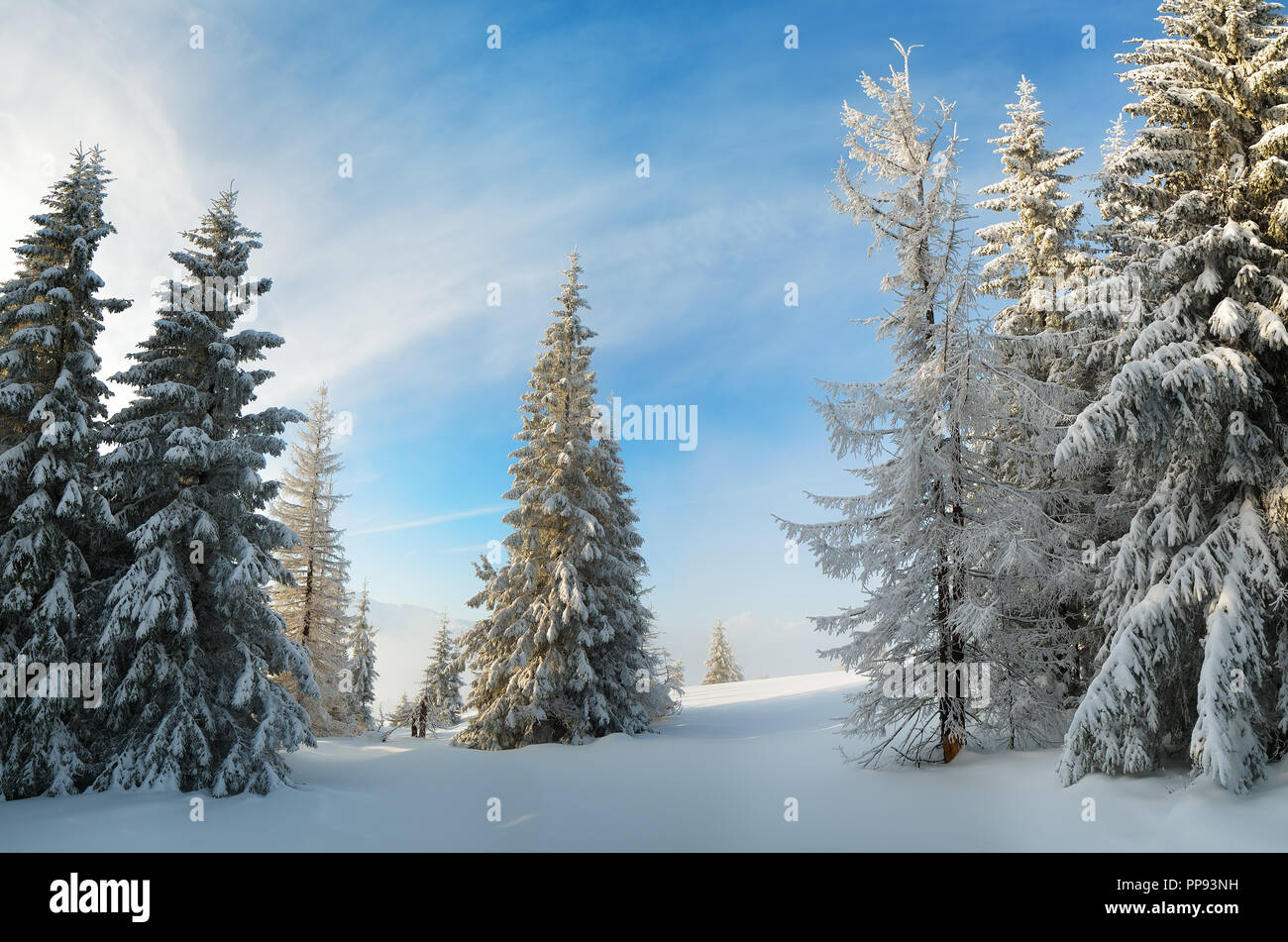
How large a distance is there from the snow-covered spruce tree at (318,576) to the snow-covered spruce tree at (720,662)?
28.5 metres

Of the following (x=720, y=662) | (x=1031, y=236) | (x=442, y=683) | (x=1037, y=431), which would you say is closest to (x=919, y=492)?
(x=1037, y=431)

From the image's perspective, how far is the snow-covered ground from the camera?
8156mm

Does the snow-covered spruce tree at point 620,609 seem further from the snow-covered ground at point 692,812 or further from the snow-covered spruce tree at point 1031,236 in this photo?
the snow-covered spruce tree at point 1031,236

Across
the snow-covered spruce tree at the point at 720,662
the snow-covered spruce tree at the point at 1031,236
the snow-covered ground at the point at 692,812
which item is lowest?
the snow-covered spruce tree at the point at 720,662

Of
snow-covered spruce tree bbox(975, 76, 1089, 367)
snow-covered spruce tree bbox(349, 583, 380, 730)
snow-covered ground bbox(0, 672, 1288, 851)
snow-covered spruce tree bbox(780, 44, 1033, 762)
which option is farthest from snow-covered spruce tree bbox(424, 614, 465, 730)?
snow-covered spruce tree bbox(975, 76, 1089, 367)

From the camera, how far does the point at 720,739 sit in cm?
1919

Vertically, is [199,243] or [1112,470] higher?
[199,243]

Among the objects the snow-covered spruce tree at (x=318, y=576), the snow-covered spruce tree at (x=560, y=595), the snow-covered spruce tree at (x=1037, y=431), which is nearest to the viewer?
the snow-covered spruce tree at (x=1037, y=431)

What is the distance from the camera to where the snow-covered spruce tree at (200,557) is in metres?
11.2

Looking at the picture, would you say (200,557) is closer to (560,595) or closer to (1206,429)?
(560,595)

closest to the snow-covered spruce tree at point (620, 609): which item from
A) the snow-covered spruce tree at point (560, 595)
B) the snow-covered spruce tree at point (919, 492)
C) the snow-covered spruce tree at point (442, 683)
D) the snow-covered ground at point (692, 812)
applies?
the snow-covered spruce tree at point (560, 595)
